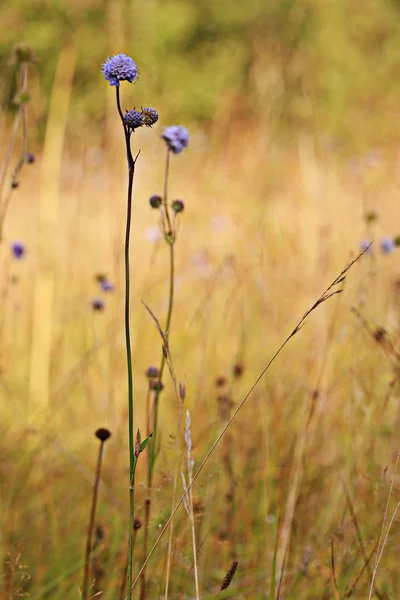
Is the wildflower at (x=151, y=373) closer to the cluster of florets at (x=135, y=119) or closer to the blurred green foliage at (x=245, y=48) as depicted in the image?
the cluster of florets at (x=135, y=119)

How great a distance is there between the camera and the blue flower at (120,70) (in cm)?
60

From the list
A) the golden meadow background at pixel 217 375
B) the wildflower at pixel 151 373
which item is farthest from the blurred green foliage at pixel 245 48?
the wildflower at pixel 151 373

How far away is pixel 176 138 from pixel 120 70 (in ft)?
1.23

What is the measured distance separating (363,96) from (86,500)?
456 inches

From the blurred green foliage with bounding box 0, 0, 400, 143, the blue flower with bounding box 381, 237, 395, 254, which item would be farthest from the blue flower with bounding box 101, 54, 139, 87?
the blurred green foliage with bounding box 0, 0, 400, 143

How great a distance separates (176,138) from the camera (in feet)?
3.20

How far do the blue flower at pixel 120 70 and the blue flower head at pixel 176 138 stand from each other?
0.34 meters

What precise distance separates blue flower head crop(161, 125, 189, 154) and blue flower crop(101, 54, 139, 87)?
34 cm

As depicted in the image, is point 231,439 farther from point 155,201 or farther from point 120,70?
point 120,70

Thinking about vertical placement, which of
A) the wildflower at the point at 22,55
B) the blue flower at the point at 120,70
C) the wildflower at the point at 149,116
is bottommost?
the wildflower at the point at 149,116

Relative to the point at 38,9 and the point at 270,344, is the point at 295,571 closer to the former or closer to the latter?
the point at 270,344

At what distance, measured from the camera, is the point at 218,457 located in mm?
1331

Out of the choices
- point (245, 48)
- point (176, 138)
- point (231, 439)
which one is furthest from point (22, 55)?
point (245, 48)

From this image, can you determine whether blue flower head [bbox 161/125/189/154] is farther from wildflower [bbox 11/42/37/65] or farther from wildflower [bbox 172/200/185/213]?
wildflower [bbox 11/42/37/65]
